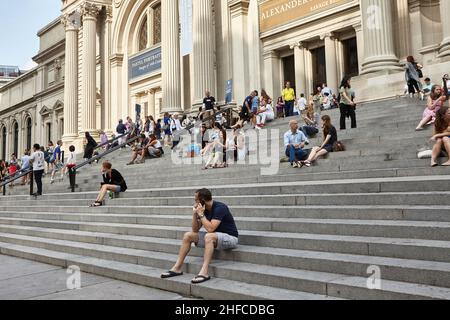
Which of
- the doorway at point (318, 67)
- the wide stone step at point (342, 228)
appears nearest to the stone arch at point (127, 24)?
the doorway at point (318, 67)

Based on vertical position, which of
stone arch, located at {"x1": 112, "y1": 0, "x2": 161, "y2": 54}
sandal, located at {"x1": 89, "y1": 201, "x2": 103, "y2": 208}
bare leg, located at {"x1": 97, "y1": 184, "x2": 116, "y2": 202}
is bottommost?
sandal, located at {"x1": 89, "y1": 201, "x2": 103, "y2": 208}

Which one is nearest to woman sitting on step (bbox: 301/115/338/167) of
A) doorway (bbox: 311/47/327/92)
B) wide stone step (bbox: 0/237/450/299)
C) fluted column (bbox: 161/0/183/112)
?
wide stone step (bbox: 0/237/450/299)

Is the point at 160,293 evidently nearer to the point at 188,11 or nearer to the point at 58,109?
the point at 188,11

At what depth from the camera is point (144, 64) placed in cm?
2539

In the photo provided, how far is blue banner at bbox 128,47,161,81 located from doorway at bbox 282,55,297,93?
26.5ft

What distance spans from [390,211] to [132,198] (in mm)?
5740

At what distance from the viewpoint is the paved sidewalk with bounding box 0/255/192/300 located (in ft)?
15.2

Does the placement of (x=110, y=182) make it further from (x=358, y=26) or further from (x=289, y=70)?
(x=289, y=70)

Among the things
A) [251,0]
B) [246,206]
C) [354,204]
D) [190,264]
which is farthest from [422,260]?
[251,0]

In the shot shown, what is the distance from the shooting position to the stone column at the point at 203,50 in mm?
18906

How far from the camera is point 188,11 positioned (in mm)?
20766

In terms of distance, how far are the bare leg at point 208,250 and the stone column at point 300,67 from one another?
13717 mm

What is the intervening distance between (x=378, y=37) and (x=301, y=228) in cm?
952

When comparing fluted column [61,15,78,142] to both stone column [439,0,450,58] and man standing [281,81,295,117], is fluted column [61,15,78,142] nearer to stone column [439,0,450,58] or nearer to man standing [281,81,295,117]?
man standing [281,81,295,117]
